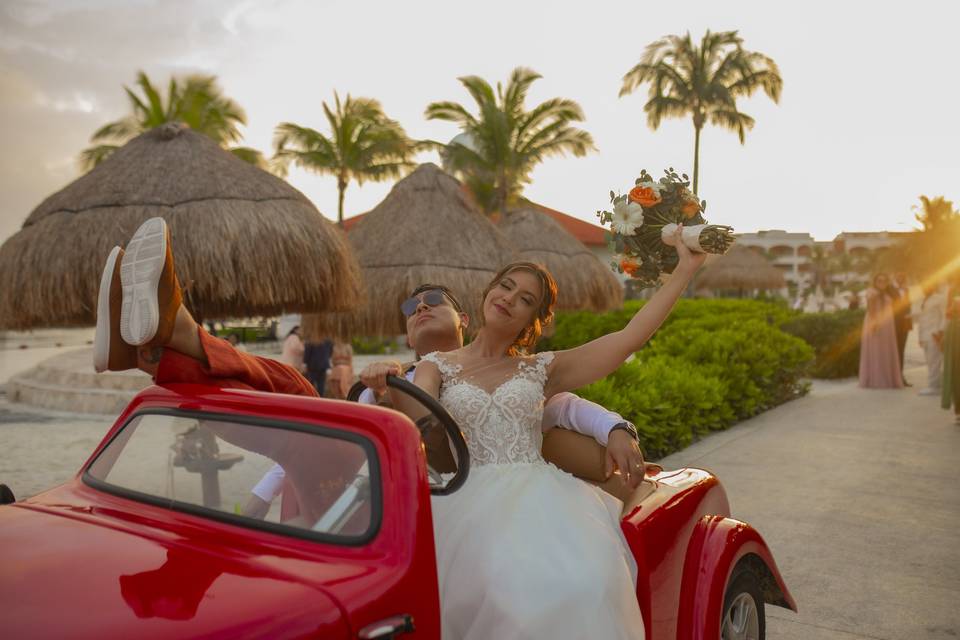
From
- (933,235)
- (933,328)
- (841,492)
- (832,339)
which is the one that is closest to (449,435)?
(841,492)

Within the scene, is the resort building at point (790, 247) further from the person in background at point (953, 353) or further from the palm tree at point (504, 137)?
the person in background at point (953, 353)

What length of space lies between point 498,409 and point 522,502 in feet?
1.62

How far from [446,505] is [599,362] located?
3.20 ft

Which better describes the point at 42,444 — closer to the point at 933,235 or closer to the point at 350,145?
the point at 350,145

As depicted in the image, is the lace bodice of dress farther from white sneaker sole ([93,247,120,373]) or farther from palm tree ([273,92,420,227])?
palm tree ([273,92,420,227])

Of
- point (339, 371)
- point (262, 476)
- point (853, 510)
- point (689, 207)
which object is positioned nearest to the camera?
point (262, 476)

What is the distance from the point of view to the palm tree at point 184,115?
1155 inches

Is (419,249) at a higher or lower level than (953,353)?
higher

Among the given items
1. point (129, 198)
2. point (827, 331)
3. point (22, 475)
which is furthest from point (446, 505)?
point (827, 331)

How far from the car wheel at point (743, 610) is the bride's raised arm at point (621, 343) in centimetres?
101

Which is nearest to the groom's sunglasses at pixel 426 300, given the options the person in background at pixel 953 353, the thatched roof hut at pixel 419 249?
the thatched roof hut at pixel 419 249

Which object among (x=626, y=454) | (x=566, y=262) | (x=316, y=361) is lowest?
(x=316, y=361)

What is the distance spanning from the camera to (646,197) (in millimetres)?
3543

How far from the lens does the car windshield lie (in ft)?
6.64
